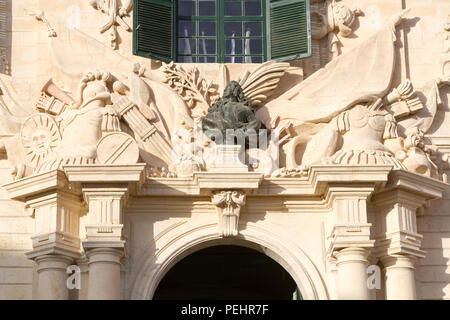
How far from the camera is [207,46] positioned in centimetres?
2366

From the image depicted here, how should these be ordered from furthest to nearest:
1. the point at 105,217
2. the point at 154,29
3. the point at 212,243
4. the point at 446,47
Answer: the point at 446,47
the point at 154,29
the point at 212,243
the point at 105,217

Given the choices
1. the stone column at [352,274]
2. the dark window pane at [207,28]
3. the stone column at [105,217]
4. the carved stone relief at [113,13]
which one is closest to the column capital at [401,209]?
the stone column at [352,274]

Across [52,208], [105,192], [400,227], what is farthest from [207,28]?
[400,227]

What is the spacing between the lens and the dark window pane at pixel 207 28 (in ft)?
77.8

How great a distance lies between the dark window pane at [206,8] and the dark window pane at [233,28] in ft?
1.04

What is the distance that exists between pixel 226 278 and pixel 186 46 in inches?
238

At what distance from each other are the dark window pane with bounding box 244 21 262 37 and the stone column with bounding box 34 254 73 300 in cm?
512

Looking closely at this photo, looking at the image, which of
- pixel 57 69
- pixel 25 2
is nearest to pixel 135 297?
pixel 57 69

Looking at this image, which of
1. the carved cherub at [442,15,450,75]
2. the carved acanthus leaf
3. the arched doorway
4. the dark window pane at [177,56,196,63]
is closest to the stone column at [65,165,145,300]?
the carved acanthus leaf

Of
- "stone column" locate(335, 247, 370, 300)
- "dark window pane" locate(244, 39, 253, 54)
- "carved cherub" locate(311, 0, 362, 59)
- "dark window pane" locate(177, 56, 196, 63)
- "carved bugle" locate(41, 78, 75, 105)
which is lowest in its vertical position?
"stone column" locate(335, 247, 370, 300)

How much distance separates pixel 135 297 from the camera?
21.5 m

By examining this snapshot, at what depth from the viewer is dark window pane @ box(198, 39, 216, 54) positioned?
23.6m

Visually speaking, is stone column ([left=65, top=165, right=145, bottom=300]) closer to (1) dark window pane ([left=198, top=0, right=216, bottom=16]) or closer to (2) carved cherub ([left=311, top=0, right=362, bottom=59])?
(1) dark window pane ([left=198, top=0, right=216, bottom=16])

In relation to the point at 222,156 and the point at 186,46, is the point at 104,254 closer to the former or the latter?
the point at 222,156
